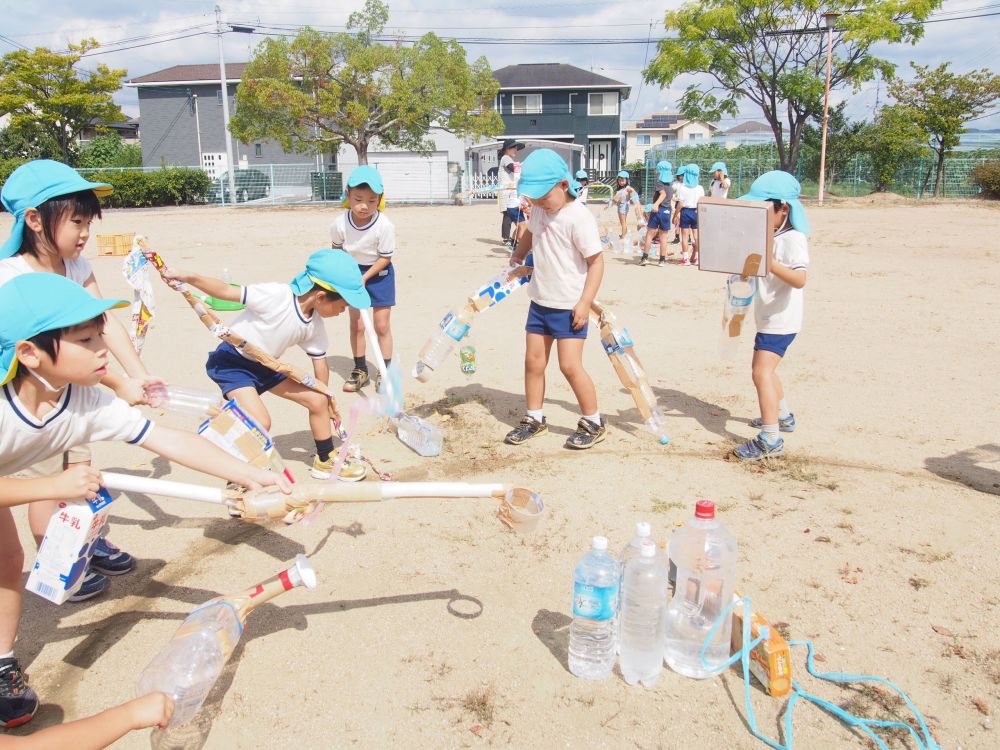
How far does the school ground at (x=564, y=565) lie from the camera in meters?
2.94

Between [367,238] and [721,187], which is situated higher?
[721,187]

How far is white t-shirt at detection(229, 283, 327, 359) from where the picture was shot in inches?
172

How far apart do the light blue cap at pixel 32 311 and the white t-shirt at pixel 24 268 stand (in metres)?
0.96

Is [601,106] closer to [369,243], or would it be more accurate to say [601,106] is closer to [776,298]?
[369,243]

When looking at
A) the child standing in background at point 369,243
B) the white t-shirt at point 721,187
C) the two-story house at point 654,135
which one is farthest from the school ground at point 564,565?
the two-story house at point 654,135

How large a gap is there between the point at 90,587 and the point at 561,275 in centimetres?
341

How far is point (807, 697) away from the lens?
296 cm

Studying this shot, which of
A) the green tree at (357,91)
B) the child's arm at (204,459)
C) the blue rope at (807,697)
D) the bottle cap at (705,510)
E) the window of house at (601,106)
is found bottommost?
the blue rope at (807,697)

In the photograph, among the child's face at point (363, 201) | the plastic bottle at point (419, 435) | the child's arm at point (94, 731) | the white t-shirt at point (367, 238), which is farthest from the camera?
the white t-shirt at point (367, 238)

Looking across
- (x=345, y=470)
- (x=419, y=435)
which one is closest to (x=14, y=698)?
(x=345, y=470)

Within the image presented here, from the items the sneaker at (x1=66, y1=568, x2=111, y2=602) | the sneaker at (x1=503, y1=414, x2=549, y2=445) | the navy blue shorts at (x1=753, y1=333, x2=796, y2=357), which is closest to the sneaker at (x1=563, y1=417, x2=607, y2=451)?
the sneaker at (x1=503, y1=414, x2=549, y2=445)

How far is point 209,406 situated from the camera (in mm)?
4074

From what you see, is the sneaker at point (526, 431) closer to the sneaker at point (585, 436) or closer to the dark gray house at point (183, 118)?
the sneaker at point (585, 436)

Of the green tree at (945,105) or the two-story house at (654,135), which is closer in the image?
the green tree at (945,105)
